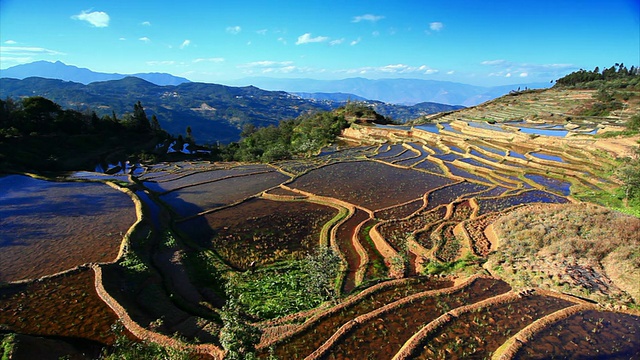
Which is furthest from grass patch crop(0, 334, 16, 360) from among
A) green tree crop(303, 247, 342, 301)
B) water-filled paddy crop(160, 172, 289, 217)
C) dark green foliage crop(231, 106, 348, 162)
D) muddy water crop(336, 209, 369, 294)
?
dark green foliage crop(231, 106, 348, 162)

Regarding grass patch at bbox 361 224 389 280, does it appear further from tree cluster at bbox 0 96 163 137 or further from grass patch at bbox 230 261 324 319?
tree cluster at bbox 0 96 163 137

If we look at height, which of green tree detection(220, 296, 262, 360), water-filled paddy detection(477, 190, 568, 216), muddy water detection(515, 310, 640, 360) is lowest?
muddy water detection(515, 310, 640, 360)

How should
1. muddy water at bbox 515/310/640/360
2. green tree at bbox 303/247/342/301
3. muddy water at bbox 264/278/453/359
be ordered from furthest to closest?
green tree at bbox 303/247/342/301, muddy water at bbox 264/278/453/359, muddy water at bbox 515/310/640/360

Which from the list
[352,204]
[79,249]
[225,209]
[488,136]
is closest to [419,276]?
[352,204]

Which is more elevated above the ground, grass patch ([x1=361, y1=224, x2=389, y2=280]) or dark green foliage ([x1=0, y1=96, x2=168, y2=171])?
dark green foliage ([x1=0, y1=96, x2=168, y2=171])

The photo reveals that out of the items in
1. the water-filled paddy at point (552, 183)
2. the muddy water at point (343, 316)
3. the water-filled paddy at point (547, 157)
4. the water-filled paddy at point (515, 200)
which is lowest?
the muddy water at point (343, 316)

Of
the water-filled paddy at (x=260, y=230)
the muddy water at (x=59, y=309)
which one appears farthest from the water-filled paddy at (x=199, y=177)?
the muddy water at (x=59, y=309)

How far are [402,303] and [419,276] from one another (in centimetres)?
262

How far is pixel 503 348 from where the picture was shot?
9461 millimetres

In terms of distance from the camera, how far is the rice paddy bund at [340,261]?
10164 mm

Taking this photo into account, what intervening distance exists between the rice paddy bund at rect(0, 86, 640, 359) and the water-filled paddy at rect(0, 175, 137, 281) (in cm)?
10

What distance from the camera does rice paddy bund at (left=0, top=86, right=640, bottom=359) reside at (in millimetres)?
10164

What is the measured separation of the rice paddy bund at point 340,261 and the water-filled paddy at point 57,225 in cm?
10

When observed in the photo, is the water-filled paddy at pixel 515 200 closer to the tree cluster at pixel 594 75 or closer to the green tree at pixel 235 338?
the green tree at pixel 235 338
